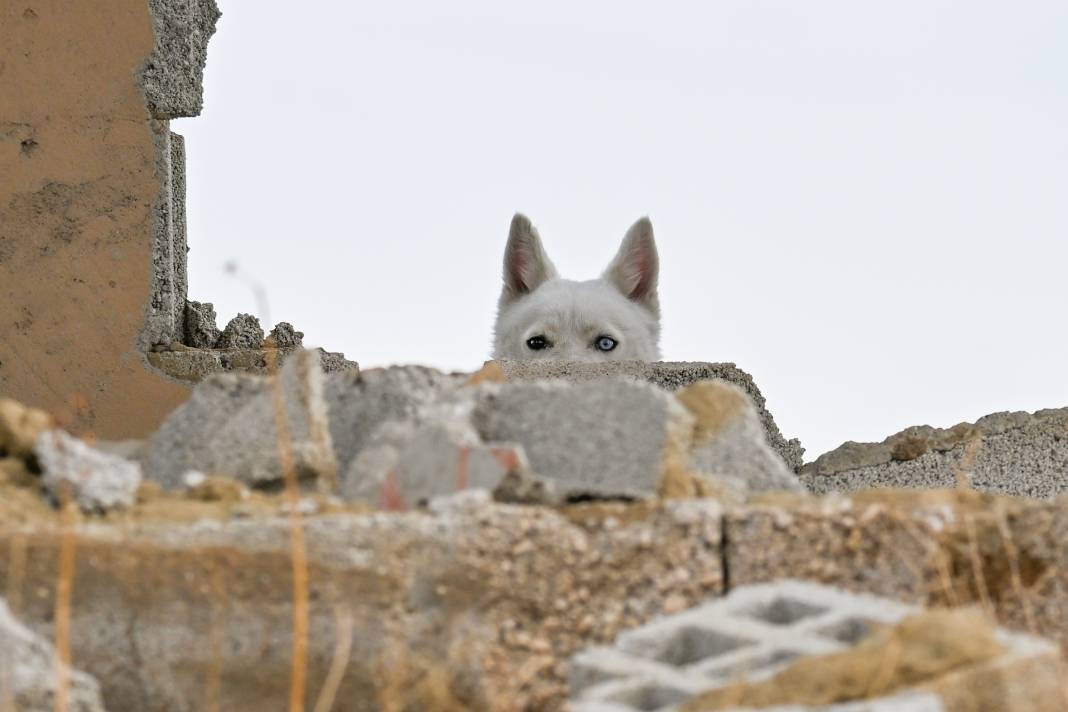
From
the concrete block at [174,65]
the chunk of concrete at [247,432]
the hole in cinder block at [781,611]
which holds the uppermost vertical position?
the concrete block at [174,65]

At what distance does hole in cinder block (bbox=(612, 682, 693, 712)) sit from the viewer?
307 centimetres

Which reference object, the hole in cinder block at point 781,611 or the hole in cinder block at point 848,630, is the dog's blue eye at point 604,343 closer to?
the hole in cinder block at point 781,611

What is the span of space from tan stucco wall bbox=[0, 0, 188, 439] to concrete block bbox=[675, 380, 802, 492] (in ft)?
13.4

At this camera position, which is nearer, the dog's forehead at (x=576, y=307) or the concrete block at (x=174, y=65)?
the concrete block at (x=174, y=65)

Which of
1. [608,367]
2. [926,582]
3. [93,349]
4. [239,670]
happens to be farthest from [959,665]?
[93,349]

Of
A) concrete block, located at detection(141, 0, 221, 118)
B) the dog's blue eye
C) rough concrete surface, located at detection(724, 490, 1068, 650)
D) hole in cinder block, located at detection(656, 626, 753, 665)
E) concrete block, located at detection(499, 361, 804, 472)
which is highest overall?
concrete block, located at detection(141, 0, 221, 118)

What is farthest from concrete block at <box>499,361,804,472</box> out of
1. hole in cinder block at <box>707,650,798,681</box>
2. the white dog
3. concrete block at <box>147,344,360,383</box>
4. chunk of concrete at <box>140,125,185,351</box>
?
hole in cinder block at <box>707,650,798,681</box>

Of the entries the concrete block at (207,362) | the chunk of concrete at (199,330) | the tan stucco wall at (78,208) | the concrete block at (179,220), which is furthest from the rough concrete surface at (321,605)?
the concrete block at (179,220)

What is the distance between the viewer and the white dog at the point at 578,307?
8.43 metres

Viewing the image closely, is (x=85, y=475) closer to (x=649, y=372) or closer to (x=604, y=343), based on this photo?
(x=649, y=372)

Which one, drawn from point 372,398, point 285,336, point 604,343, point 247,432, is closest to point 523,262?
point 604,343

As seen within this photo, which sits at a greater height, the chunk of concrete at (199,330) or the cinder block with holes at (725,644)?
the chunk of concrete at (199,330)

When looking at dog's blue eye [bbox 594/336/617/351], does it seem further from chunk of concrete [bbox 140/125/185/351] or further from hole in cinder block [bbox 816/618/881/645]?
hole in cinder block [bbox 816/618/881/645]

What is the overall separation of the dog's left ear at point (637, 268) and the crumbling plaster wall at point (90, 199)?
2375 mm
